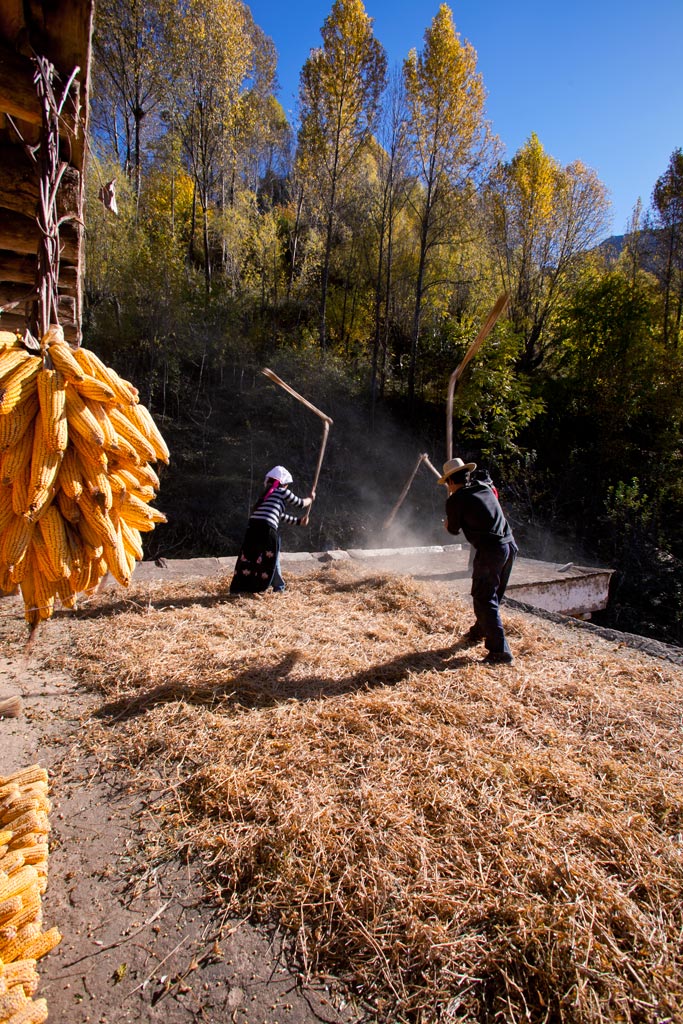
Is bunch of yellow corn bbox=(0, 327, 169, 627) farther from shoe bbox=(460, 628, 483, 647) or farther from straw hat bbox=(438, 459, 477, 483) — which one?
shoe bbox=(460, 628, 483, 647)

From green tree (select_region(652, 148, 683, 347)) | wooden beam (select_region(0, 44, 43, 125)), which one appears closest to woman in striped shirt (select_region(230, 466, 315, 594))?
wooden beam (select_region(0, 44, 43, 125))

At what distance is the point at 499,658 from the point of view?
14.1 feet

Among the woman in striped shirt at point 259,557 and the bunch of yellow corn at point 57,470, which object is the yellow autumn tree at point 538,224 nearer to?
the woman in striped shirt at point 259,557

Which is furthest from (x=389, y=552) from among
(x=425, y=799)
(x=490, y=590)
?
(x=425, y=799)

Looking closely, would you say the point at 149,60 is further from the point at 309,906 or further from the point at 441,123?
the point at 309,906

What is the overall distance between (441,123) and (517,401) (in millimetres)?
8717

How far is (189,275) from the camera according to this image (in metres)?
18.2

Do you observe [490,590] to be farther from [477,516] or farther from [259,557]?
[259,557]

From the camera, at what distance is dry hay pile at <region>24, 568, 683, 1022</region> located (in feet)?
6.08

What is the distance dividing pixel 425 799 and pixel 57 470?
88.1 inches

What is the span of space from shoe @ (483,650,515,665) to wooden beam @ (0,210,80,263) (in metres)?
3.83

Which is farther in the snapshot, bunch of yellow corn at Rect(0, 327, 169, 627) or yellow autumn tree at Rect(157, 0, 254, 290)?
yellow autumn tree at Rect(157, 0, 254, 290)

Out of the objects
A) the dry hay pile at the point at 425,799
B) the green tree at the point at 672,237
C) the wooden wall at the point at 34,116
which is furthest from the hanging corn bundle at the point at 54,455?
the green tree at the point at 672,237

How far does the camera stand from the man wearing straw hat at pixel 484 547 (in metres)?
4.31
